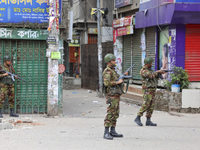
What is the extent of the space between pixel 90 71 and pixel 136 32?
231 inches

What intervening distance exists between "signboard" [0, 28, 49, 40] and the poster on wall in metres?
4.49

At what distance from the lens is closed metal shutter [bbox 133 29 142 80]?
16266mm

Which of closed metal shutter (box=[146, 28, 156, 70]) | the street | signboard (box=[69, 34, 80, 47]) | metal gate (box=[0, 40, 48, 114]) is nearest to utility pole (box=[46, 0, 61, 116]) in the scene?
the street

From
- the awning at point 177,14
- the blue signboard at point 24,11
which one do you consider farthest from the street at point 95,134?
the awning at point 177,14

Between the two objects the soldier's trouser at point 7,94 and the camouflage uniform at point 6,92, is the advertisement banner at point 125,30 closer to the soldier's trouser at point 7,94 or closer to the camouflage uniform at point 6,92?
the camouflage uniform at point 6,92

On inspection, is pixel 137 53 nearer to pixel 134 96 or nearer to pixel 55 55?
pixel 134 96

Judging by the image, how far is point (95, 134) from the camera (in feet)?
27.4

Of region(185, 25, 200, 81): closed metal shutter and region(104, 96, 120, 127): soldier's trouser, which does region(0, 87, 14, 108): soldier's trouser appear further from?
region(185, 25, 200, 81): closed metal shutter

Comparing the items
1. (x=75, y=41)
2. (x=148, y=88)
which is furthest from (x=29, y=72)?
(x=75, y=41)

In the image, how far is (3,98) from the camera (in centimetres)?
1079

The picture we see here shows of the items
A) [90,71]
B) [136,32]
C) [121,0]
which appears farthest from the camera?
[90,71]

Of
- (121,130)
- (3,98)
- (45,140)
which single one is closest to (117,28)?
(3,98)

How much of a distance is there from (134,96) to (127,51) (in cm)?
308

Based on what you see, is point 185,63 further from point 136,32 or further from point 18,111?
point 18,111
